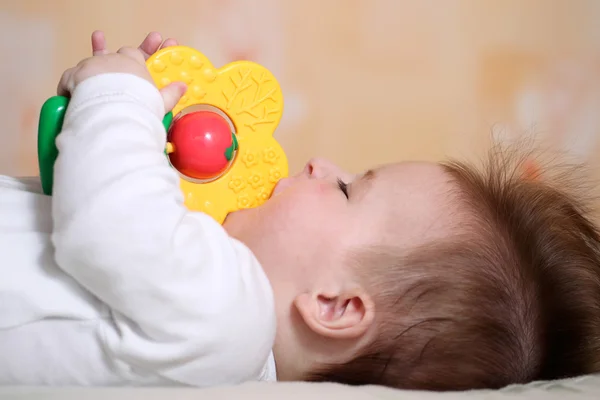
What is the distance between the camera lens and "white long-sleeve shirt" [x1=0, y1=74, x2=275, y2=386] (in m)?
0.59

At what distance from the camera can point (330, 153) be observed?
1.44 m

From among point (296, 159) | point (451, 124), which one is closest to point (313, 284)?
point (296, 159)

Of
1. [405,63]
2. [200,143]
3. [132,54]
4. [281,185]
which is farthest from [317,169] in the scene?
[405,63]

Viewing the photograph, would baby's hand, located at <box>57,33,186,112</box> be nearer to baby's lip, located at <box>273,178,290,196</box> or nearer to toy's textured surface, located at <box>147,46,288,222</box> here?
toy's textured surface, located at <box>147,46,288,222</box>

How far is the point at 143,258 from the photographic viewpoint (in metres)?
0.59

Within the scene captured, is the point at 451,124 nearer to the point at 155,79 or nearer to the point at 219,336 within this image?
the point at 155,79

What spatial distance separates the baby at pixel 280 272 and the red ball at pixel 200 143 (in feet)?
0.16

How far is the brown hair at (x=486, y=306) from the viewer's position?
27.9 inches

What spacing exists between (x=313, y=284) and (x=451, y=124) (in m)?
0.87

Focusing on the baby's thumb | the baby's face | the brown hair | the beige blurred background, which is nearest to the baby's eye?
the baby's face

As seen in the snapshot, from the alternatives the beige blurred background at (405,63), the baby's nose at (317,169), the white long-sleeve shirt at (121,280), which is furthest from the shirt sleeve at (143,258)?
the beige blurred background at (405,63)

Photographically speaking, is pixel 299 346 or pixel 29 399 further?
pixel 299 346

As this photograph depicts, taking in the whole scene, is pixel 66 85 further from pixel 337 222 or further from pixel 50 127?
pixel 337 222

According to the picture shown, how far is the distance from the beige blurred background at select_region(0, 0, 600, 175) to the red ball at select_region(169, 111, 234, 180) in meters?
0.58
